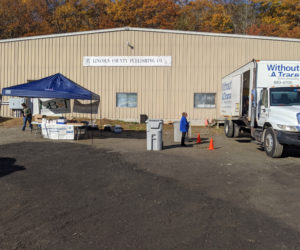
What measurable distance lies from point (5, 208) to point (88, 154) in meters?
5.50

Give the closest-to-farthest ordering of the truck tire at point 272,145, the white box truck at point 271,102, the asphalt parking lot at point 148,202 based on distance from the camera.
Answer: the asphalt parking lot at point 148,202, the white box truck at point 271,102, the truck tire at point 272,145

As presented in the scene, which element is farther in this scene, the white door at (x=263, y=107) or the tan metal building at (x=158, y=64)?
the tan metal building at (x=158, y=64)

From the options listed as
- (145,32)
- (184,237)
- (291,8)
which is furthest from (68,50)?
(291,8)

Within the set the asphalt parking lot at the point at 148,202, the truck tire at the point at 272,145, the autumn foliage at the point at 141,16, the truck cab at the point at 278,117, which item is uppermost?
the autumn foliage at the point at 141,16

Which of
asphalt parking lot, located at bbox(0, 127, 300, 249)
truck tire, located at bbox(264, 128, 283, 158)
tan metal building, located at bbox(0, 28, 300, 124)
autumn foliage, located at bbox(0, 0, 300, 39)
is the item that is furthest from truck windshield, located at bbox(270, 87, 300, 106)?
autumn foliage, located at bbox(0, 0, 300, 39)

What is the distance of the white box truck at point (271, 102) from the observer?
31.0 ft

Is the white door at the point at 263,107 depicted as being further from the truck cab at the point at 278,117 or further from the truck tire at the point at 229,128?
the truck tire at the point at 229,128

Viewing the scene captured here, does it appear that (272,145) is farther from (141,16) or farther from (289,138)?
(141,16)

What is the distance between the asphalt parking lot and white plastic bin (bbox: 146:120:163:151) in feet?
5.64

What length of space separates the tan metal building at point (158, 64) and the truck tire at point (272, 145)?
1262cm

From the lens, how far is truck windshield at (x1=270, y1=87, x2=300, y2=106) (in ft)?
34.6

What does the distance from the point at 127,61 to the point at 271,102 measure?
14594 millimetres

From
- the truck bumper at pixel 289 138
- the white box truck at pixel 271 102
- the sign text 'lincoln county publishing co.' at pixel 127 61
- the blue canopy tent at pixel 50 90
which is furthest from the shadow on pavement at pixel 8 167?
the sign text 'lincoln county publishing co.' at pixel 127 61

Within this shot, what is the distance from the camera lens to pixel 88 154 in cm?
1052
